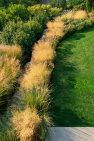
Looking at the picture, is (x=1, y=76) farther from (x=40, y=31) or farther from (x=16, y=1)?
(x=16, y=1)

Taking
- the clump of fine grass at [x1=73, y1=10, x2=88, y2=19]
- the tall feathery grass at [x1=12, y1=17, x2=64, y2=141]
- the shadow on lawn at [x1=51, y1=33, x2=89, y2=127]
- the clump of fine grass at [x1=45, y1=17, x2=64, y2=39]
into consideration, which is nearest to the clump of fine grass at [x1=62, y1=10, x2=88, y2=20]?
the clump of fine grass at [x1=73, y1=10, x2=88, y2=19]

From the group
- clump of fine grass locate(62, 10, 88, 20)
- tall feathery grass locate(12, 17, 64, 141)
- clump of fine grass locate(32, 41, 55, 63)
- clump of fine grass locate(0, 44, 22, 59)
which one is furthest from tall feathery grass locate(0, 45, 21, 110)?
clump of fine grass locate(62, 10, 88, 20)

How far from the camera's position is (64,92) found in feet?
36.1

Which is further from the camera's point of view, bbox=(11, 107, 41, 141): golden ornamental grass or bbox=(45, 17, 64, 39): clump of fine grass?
bbox=(45, 17, 64, 39): clump of fine grass

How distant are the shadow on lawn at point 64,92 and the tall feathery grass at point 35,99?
40 centimetres

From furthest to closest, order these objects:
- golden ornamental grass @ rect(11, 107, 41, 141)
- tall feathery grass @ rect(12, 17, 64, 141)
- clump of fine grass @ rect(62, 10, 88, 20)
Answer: clump of fine grass @ rect(62, 10, 88, 20) → tall feathery grass @ rect(12, 17, 64, 141) → golden ornamental grass @ rect(11, 107, 41, 141)

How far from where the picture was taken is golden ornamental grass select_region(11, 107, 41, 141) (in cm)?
773

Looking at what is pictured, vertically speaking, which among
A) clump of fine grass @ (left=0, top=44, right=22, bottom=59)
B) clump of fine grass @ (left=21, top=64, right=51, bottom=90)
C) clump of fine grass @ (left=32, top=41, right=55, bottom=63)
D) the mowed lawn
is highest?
clump of fine grass @ (left=0, top=44, right=22, bottom=59)

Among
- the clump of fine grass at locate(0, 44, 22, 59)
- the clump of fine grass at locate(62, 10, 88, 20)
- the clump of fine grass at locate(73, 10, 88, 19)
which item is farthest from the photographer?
the clump of fine grass at locate(73, 10, 88, 19)

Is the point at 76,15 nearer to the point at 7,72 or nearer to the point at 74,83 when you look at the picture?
the point at 74,83

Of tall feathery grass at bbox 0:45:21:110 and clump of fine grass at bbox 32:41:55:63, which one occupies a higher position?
tall feathery grass at bbox 0:45:21:110

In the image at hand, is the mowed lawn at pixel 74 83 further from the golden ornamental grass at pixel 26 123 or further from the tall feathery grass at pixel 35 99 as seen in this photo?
the golden ornamental grass at pixel 26 123

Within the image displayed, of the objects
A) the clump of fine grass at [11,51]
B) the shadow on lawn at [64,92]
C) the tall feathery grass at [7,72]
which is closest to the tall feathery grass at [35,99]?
the tall feathery grass at [7,72]

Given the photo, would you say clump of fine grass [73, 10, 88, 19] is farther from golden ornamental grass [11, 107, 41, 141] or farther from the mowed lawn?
golden ornamental grass [11, 107, 41, 141]
